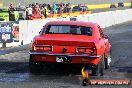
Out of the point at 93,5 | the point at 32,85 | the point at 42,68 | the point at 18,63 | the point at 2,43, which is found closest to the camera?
the point at 32,85

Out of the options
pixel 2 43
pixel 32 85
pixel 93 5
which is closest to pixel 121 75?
pixel 32 85

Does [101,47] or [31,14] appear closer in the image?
[101,47]

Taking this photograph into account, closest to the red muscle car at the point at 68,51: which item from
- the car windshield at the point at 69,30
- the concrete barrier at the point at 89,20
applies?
the car windshield at the point at 69,30

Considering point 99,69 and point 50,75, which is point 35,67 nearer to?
point 50,75

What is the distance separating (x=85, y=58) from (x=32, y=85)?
1827 millimetres

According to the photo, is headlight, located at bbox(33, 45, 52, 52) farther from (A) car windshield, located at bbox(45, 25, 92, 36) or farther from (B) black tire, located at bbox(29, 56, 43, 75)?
(A) car windshield, located at bbox(45, 25, 92, 36)

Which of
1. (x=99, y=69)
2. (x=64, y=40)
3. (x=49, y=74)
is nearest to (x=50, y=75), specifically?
(x=49, y=74)

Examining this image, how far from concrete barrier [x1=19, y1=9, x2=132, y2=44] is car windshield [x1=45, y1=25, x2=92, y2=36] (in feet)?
34.0

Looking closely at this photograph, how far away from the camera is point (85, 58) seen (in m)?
11.8

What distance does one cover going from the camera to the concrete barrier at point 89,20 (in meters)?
23.7

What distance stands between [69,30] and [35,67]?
1.39 m

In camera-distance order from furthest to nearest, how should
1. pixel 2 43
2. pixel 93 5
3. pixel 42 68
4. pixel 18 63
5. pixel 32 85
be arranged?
pixel 93 5, pixel 2 43, pixel 18 63, pixel 42 68, pixel 32 85

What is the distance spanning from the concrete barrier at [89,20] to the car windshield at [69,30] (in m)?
10.4

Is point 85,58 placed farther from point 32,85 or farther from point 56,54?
point 32,85
